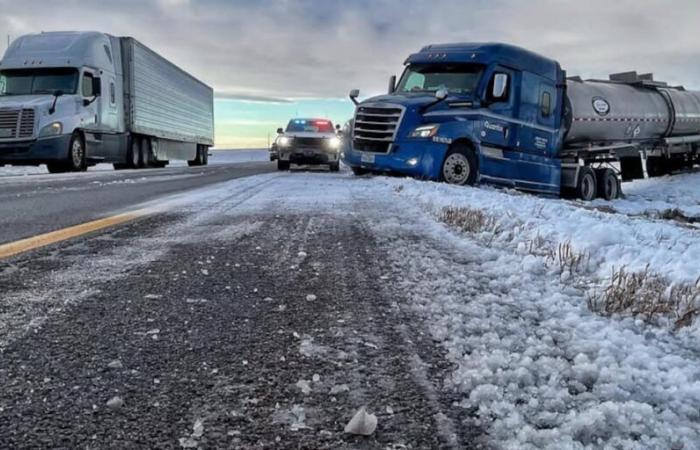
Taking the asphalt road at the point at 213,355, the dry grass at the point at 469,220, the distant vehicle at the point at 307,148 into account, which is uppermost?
the distant vehicle at the point at 307,148

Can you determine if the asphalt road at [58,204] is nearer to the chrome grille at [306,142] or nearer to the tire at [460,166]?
the tire at [460,166]

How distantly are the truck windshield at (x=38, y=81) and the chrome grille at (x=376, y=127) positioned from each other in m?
8.38

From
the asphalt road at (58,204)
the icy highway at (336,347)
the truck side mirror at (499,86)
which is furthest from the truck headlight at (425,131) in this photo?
the icy highway at (336,347)

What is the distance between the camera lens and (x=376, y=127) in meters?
11.8

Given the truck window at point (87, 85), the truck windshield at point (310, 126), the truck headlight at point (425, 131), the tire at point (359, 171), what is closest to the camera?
the truck headlight at point (425, 131)

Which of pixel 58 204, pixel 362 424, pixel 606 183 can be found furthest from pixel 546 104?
pixel 362 424

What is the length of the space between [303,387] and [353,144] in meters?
11.2

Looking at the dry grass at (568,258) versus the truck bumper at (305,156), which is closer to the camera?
the dry grass at (568,258)

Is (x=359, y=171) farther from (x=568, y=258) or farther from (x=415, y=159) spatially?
(x=568, y=258)

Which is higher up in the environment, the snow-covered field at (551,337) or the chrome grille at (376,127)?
the chrome grille at (376,127)

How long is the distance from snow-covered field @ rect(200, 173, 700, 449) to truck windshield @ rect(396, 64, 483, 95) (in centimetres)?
769

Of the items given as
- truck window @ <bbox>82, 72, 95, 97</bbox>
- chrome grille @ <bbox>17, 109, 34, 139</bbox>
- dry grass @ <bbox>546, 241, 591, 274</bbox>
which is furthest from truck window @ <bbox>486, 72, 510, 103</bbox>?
chrome grille @ <bbox>17, 109, 34, 139</bbox>

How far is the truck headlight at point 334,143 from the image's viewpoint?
1911cm

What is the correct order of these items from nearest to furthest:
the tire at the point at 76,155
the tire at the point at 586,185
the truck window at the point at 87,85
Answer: the tire at the point at 586,185
the tire at the point at 76,155
the truck window at the point at 87,85
